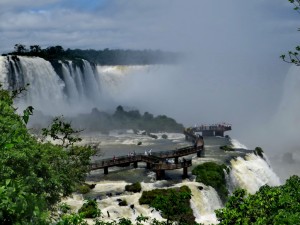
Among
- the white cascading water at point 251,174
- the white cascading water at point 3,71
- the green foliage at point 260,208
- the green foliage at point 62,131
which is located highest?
the white cascading water at point 3,71

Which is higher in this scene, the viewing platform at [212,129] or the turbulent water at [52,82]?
the turbulent water at [52,82]

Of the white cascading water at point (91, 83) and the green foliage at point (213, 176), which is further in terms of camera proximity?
the white cascading water at point (91, 83)

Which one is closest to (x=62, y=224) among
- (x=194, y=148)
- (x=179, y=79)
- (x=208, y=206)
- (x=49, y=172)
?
(x=49, y=172)

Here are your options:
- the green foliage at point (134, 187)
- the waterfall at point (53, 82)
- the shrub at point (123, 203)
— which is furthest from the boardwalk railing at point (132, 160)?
the waterfall at point (53, 82)

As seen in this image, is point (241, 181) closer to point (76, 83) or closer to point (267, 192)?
point (267, 192)

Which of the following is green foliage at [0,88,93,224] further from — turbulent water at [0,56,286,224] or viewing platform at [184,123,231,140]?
viewing platform at [184,123,231,140]

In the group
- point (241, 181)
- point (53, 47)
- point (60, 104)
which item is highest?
point (53, 47)

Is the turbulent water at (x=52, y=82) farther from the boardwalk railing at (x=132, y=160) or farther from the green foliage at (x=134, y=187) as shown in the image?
the green foliage at (x=134, y=187)
